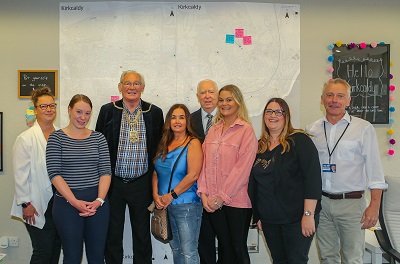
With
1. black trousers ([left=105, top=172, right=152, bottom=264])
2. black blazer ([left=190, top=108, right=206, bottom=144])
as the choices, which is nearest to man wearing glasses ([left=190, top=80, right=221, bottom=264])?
black blazer ([left=190, top=108, right=206, bottom=144])

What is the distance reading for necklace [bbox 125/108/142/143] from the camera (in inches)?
108

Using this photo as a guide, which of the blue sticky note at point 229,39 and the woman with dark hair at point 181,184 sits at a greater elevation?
the blue sticky note at point 229,39

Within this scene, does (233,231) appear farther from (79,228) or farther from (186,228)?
(79,228)

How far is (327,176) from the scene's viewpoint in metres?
2.37

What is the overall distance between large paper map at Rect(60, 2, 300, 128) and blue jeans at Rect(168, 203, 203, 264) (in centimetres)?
121

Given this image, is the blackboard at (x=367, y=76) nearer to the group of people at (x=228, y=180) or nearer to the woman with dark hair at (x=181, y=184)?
the group of people at (x=228, y=180)

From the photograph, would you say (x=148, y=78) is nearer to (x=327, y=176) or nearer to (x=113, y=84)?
(x=113, y=84)

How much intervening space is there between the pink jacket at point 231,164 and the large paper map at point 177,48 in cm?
107

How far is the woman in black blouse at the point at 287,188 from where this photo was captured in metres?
2.11

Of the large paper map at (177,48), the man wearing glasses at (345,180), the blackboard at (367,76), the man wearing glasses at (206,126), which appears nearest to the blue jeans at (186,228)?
the man wearing glasses at (206,126)

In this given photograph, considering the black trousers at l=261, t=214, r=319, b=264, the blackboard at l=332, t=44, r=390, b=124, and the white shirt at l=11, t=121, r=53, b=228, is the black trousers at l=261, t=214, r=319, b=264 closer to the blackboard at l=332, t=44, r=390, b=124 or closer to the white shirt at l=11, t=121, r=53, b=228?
the white shirt at l=11, t=121, r=53, b=228

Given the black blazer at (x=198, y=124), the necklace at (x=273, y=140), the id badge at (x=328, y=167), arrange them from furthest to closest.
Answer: the black blazer at (x=198, y=124), the id badge at (x=328, y=167), the necklace at (x=273, y=140)

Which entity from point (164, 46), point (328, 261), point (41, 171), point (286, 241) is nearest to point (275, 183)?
point (286, 241)

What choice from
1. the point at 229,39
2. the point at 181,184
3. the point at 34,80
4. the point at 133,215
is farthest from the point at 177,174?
the point at 34,80
